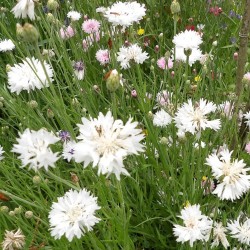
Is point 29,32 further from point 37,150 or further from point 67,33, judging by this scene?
point 67,33

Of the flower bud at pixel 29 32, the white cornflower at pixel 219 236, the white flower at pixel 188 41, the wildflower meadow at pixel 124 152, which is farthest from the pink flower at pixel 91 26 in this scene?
the white cornflower at pixel 219 236

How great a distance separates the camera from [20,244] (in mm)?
884

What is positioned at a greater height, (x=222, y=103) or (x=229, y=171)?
(x=222, y=103)

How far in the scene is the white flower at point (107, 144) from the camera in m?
0.72

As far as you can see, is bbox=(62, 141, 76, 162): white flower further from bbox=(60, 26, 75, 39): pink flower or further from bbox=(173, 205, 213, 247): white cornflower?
bbox=(60, 26, 75, 39): pink flower

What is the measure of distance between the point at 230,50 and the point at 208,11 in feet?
0.91

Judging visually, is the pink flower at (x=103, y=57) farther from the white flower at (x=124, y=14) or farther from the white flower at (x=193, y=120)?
the white flower at (x=193, y=120)

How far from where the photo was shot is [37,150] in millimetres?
770

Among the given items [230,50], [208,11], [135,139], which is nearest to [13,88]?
[135,139]

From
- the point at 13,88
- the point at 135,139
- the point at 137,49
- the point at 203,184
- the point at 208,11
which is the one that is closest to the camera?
the point at 135,139

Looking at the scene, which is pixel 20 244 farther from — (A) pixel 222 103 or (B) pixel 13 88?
(A) pixel 222 103

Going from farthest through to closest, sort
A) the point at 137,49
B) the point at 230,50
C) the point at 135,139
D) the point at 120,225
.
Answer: the point at 230,50
the point at 137,49
the point at 120,225
the point at 135,139

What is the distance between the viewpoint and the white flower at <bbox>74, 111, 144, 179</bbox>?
72 centimetres

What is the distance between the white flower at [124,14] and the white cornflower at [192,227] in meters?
0.61
